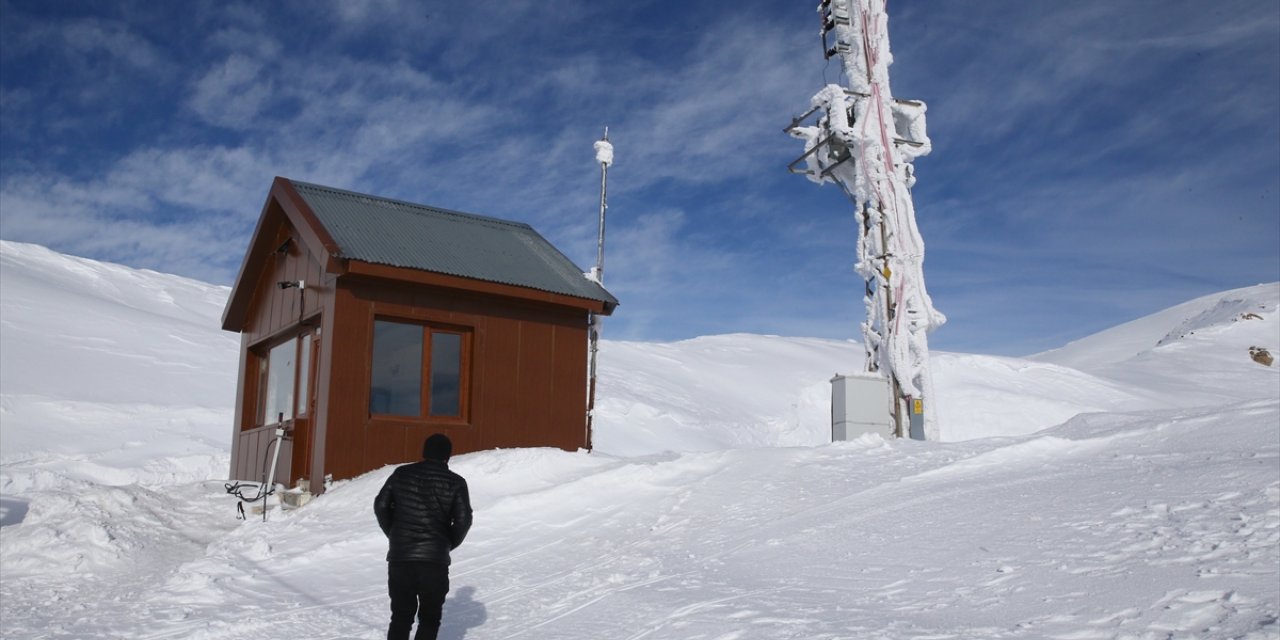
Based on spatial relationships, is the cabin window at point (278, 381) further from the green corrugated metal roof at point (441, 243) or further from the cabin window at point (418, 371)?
the green corrugated metal roof at point (441, 243)

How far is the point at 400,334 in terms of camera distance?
12.6 m

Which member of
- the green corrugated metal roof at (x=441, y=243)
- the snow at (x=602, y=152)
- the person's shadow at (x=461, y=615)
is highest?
the snow at (x=602, y=152)

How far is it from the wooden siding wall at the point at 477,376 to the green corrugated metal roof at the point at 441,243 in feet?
1.17

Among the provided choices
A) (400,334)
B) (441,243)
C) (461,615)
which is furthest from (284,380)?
(461,615)

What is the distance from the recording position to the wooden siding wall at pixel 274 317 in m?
12.7

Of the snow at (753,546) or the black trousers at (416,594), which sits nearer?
the snow at (753,546)

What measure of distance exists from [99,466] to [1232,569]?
1819 cm

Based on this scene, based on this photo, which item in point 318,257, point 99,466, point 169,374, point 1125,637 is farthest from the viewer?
point 169,374

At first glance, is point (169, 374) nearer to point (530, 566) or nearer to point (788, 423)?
point (788, 423)

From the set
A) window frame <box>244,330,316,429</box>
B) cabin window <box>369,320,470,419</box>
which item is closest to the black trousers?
cabin window <box>369,320,470,419</box>

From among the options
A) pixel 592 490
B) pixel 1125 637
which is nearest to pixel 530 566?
pixel 592 490

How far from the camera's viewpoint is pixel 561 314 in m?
14.2

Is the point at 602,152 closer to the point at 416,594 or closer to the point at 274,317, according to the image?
the point at 274,317

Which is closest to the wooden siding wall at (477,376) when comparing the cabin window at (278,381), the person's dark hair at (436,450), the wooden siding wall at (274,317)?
the wooden siding wall at (274,317)
